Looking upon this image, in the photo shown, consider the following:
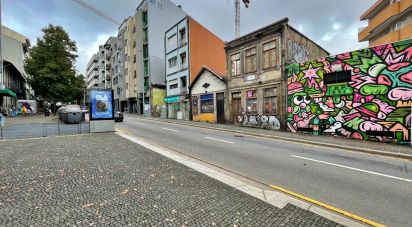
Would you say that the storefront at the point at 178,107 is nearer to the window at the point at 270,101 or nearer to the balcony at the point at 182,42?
the balcony at the point at 182,42

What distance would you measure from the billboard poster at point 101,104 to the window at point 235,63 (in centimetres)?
1243

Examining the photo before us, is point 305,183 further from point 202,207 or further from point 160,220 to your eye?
point 160,220

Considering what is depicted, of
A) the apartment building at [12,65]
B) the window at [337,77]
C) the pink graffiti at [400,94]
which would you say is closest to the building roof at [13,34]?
the apartment building at [12,65]

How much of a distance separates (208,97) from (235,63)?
5287 millimetres

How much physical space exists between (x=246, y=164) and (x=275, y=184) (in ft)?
6.07

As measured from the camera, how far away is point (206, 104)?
84.7ft

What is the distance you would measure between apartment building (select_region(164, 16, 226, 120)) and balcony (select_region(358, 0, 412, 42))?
2146cm

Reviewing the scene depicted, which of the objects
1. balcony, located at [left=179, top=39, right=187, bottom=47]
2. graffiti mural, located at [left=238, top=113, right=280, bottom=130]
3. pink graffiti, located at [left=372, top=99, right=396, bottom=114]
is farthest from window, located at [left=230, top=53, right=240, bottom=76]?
pink graffiti, located at [left=372, top=99, right=396, bottom=114]

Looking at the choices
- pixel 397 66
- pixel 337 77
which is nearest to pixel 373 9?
pixel 337 77

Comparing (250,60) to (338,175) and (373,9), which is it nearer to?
(338,175)

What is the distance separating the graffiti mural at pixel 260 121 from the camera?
59.2 feet

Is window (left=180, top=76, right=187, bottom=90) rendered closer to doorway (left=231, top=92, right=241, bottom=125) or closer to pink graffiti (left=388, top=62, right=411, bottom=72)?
doorway (left=231, top=92, right=241, bottom=125)

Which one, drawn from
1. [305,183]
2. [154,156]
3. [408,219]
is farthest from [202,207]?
[154,156]

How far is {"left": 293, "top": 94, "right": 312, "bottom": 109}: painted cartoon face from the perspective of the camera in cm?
1576
